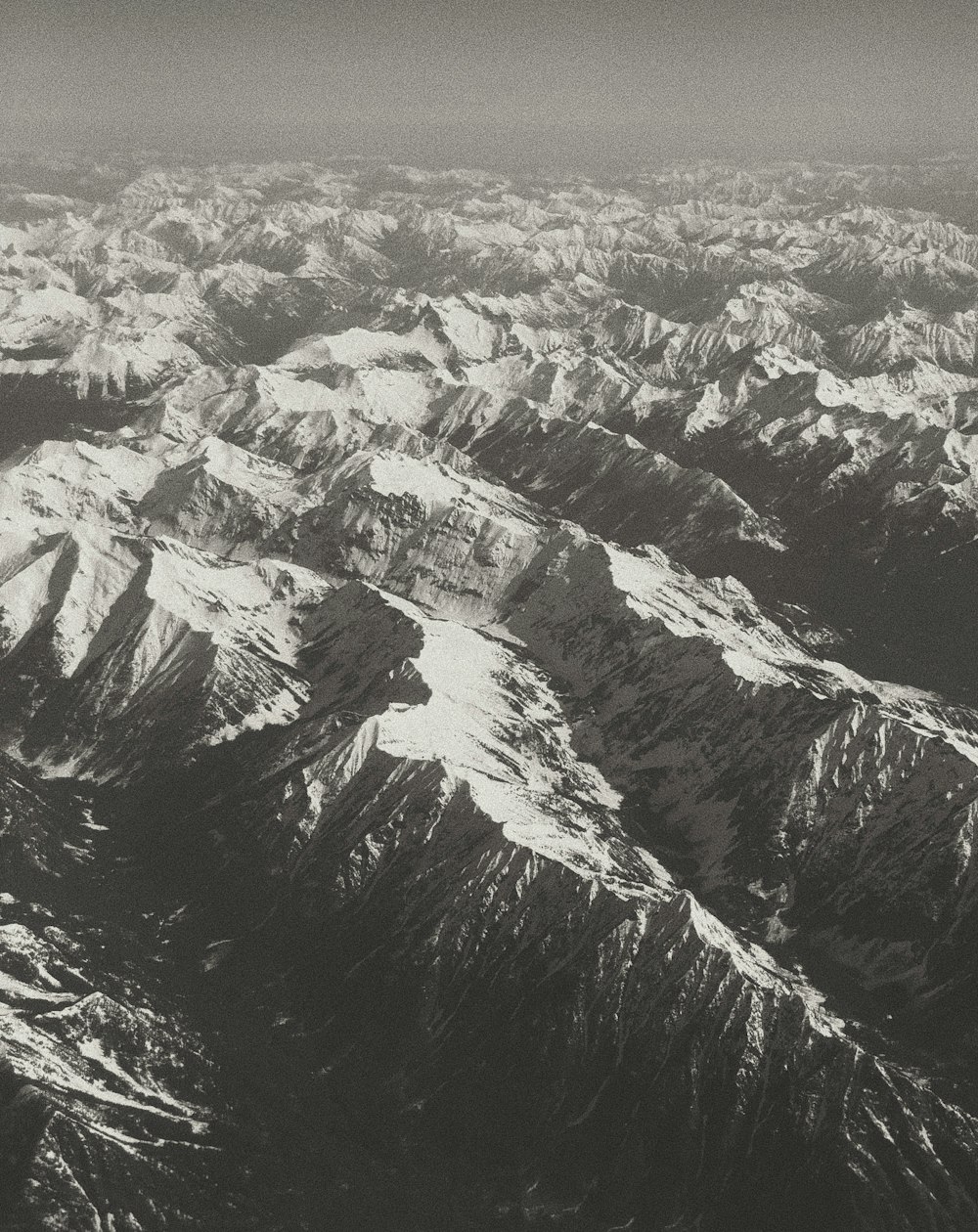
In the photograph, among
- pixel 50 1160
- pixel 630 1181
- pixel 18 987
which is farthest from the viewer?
pixel 18 987

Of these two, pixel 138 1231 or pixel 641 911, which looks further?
pixel 641 911

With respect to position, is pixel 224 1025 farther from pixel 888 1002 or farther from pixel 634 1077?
pixel 888 1002

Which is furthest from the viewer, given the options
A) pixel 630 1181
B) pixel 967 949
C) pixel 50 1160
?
pixel 967 949

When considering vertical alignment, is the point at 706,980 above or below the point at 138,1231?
above

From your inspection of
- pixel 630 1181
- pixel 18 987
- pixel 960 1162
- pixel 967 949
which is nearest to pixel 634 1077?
pixel 630 1181

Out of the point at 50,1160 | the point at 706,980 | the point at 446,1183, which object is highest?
the point at 706,980

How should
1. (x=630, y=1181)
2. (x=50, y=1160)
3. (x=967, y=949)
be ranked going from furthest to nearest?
(x=967, y=949) < (x=630, y=1181) < (x=50, y=1160)

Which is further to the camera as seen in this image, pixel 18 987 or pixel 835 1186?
pixel 18 987

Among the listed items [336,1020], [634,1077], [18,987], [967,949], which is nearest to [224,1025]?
[336,1020]

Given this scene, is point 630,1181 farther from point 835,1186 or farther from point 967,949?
point 967,949
